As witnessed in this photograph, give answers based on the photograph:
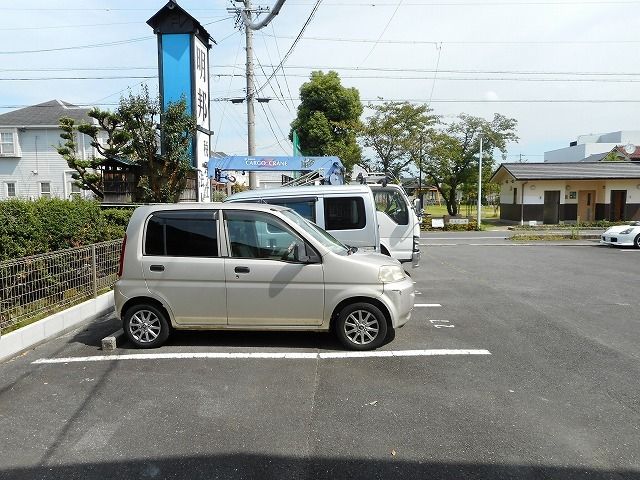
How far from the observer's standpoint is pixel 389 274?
549 cm

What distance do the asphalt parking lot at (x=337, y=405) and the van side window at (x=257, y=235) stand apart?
3.83 feet

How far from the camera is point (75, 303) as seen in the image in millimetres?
6891

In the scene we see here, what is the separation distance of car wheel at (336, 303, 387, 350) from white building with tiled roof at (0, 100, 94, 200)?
84.1ft

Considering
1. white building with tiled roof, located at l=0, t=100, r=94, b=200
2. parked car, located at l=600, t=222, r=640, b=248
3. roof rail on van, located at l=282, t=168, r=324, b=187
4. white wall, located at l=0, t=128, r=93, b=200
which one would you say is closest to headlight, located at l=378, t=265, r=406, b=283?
roof rail on van, located at l=282, t=168, r=324, b=187

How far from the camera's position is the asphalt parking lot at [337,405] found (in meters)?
3.22

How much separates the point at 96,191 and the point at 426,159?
2224 centimetres

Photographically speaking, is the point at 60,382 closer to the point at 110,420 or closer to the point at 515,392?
the point at 110,420

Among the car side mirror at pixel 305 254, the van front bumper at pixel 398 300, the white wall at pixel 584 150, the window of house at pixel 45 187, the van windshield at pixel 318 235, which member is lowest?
the van front bumper at pixel 398 300

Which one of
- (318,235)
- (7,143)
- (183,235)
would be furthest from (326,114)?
(183,235)

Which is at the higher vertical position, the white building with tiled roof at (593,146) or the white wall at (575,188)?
the white building with tiled roof at (593,146)

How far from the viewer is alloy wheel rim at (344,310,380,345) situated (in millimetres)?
5445

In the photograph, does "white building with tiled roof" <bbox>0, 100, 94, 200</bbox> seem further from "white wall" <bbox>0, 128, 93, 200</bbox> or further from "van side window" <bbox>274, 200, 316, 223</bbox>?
"van side window" <bbox>274, 200, 316, 223</bbox>

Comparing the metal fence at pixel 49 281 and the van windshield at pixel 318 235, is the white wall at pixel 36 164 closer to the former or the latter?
the metal fence at pixel 49 281

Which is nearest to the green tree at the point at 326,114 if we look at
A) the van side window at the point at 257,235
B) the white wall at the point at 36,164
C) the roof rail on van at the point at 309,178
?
the white wall at the point at 36,164
